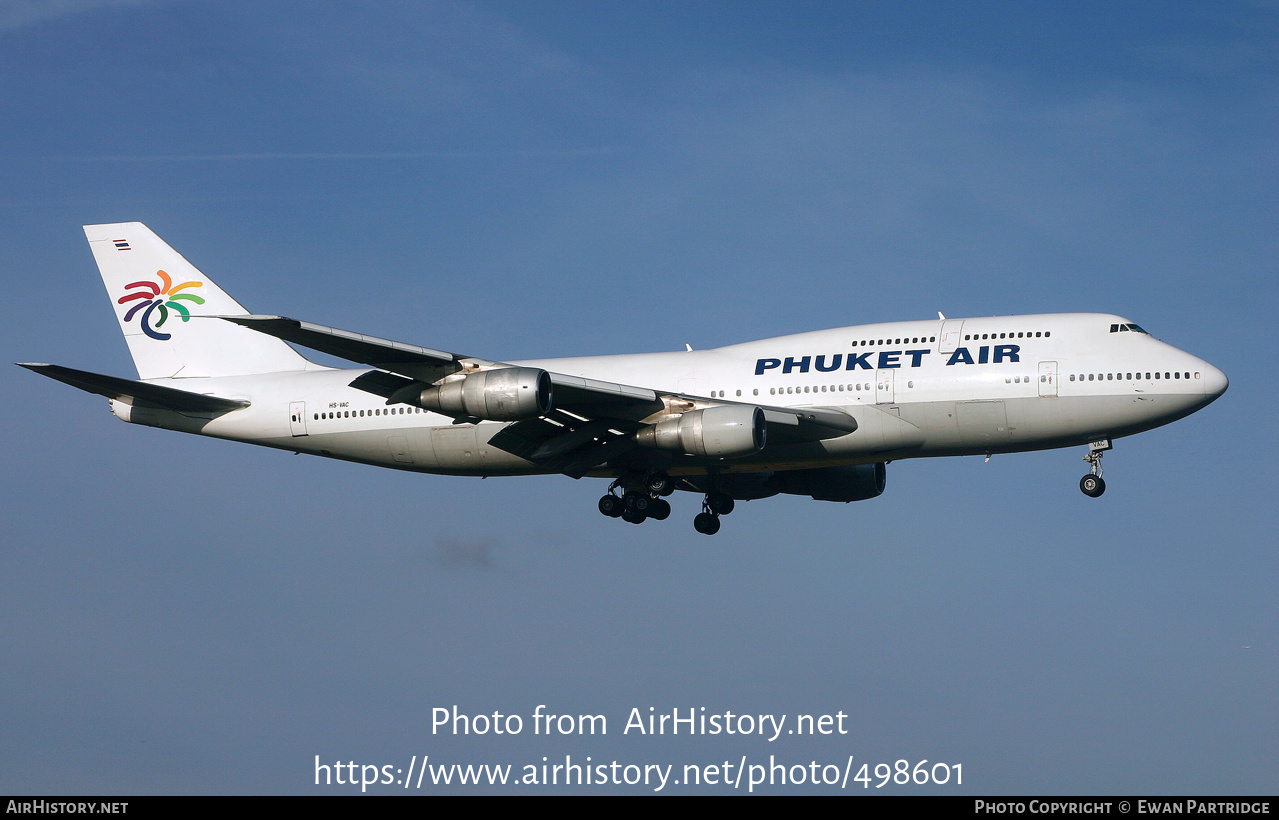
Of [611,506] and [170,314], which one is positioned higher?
[170,314]

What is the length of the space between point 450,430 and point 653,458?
21.9 feet

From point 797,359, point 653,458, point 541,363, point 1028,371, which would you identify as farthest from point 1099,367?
point 541,363

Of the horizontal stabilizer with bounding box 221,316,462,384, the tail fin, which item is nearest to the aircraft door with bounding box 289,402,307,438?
the tail fin

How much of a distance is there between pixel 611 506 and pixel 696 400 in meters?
5.83

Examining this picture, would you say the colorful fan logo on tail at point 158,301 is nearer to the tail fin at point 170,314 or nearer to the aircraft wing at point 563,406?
the tail fin at point 170,314

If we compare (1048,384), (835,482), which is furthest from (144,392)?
(1048,384)

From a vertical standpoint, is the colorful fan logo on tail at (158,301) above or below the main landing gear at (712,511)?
above

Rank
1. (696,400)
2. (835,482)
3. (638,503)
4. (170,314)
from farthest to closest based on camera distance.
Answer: (170,314), (835,482), (638,503), (696,400)

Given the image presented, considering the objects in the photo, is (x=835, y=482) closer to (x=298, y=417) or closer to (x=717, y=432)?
(x=717, y=432)

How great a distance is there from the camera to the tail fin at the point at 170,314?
155 ft

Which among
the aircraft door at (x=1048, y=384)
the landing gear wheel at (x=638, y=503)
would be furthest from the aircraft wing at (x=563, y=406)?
the aircraft door at (x=1048, y=384)

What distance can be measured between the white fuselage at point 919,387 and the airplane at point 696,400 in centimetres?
6

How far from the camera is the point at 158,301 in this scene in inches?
1900

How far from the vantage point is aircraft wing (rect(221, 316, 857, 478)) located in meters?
36.8
